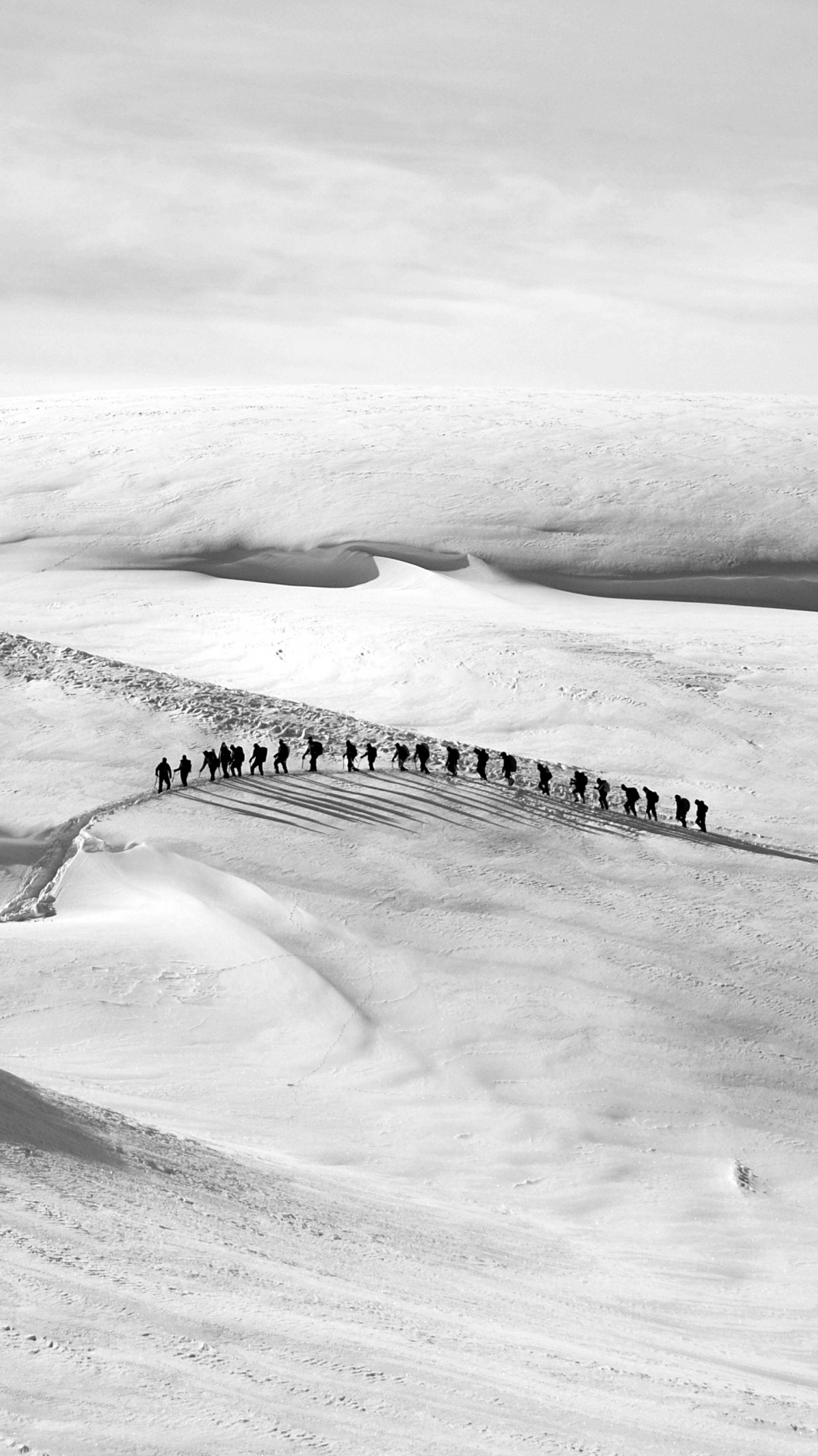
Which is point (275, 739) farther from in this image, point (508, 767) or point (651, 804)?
point (651, 804)

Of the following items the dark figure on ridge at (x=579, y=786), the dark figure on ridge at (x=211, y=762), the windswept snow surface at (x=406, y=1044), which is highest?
the dark figure on ridge at (x=211, y=762)

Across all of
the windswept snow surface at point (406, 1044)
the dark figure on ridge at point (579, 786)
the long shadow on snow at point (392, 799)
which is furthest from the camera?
the dark figure on ridge at point (579, 786)

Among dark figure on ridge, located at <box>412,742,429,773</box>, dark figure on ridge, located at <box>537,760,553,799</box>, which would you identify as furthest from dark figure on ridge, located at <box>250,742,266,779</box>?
dark figure on ridge, located at <box>537,760,553,799</box>

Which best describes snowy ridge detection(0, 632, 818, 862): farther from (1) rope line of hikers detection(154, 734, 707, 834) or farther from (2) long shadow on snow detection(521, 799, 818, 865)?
(1) rope line of hikers detection(154, 734, 707, 834)

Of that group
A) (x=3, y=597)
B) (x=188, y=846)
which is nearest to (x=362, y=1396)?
(x=188, y=846)

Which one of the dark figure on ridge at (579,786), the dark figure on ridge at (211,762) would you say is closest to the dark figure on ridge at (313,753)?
the dark figure on ridge at (211,762)

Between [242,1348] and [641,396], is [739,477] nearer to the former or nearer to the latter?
[641,396]

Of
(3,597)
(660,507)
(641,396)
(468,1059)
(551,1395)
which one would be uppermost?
(641,396)

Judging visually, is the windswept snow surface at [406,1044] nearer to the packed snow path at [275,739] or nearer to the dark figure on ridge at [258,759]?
the packed snow path at [275,739]
